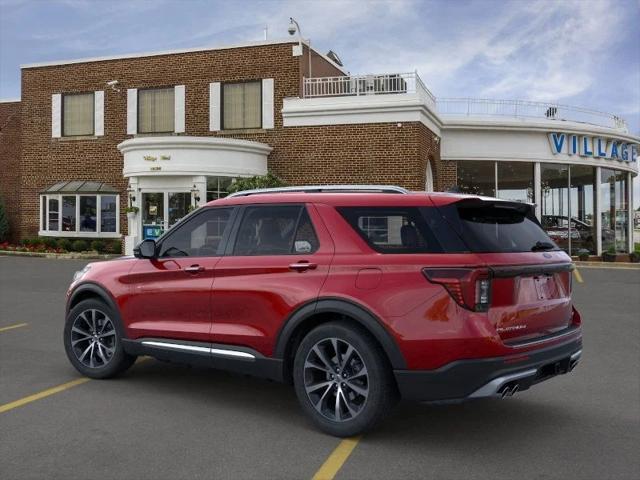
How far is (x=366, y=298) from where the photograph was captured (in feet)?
14.2

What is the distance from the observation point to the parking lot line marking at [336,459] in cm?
385

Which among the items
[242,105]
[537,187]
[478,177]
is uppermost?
[242,105]

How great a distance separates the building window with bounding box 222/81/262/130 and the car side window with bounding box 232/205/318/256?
738 inches

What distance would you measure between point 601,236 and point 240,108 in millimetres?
15550

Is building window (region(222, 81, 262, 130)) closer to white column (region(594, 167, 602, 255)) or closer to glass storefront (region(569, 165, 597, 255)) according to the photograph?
glass storefront (region(569, 165, 597, 255))

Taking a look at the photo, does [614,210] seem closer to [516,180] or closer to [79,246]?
[516,180]

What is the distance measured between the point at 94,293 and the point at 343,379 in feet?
9.73

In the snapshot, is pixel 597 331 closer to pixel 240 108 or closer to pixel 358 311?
pixel 358 311

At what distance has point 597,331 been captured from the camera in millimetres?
9141

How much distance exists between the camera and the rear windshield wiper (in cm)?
467

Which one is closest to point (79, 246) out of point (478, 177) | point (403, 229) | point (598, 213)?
point (478, 177)

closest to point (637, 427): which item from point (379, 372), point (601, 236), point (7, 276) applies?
point (379, 372)

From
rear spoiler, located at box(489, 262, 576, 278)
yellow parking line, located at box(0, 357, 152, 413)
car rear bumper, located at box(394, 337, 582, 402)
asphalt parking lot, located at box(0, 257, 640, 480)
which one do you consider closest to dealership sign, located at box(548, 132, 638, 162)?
asphalt parking lot, located at box(0, 257, 640, 480)

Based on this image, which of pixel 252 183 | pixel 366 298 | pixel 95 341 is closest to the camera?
pixel 366 298
